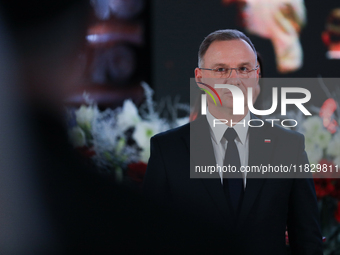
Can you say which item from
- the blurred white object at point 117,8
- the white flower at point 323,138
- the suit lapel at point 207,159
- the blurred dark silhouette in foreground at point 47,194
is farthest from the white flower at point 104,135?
the white flower at point 323,138

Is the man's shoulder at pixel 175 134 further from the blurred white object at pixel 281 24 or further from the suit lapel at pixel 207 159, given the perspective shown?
the blurred white object at pixel 281 24

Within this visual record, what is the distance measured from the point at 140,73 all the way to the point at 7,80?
0.81m

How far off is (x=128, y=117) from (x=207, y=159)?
Answer: 0.79m

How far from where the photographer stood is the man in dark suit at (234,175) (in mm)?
936

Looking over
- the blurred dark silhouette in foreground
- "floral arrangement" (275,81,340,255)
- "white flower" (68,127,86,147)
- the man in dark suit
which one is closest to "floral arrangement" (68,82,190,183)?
"white flower" (68,127,86,147)

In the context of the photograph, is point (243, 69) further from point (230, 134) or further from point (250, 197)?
point (250, 197)

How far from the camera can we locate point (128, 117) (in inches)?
66.7

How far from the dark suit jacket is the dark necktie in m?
0.02

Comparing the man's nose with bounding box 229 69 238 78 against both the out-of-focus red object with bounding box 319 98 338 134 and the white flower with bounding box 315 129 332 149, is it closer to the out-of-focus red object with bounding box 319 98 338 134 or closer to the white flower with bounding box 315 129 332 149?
the white flower with bounding box 315 129 332 149

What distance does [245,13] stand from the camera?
71.9 inches

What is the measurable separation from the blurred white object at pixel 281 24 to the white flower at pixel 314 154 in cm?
64

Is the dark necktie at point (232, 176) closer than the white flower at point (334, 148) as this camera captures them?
Yes

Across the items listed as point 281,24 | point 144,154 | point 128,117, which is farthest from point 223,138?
point 281,24

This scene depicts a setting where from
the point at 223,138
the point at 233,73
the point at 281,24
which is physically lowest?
the point at 223,138
